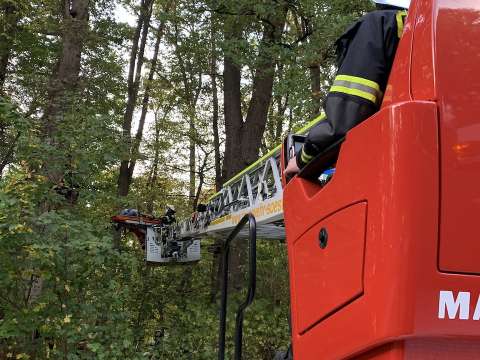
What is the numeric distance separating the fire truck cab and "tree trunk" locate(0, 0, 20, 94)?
12.4 metres

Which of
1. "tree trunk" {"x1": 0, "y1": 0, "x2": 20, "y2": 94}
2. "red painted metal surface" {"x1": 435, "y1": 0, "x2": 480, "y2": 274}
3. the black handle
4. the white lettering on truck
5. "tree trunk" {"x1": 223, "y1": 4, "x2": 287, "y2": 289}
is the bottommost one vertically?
the white lettering on truck

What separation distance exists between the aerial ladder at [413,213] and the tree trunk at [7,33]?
12405 millimetres

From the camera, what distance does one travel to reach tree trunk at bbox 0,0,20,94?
40.7ft

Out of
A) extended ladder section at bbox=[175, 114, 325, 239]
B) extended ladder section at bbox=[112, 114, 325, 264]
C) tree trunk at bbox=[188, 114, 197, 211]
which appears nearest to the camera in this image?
extended ladder section at bbox=[175, 114, 325, 239]

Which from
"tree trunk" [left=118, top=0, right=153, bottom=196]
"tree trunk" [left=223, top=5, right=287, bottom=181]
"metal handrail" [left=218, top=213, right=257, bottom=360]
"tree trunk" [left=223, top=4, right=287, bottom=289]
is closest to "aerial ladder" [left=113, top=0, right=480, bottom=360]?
"metal handrail" [left=218, top=213, right=257, bottom=360]

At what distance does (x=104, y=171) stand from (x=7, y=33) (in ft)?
26.3

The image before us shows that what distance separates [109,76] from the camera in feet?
46.8

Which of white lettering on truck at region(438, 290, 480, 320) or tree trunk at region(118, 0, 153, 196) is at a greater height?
tree trunk at region(118, 0, 153, 196)

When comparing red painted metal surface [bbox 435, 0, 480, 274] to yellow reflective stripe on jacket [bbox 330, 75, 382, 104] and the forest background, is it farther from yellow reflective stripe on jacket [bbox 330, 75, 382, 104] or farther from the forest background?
the forest background

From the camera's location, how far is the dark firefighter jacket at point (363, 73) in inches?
64.2

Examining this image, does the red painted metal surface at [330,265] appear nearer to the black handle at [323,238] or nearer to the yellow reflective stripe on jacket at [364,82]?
the black handle at [323,238]

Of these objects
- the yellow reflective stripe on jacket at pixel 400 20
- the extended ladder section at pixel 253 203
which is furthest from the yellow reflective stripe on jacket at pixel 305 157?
the extended ladder section at pixel 253 203

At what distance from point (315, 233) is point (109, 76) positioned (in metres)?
13.6

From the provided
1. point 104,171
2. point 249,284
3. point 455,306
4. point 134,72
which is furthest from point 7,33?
point 455,306
